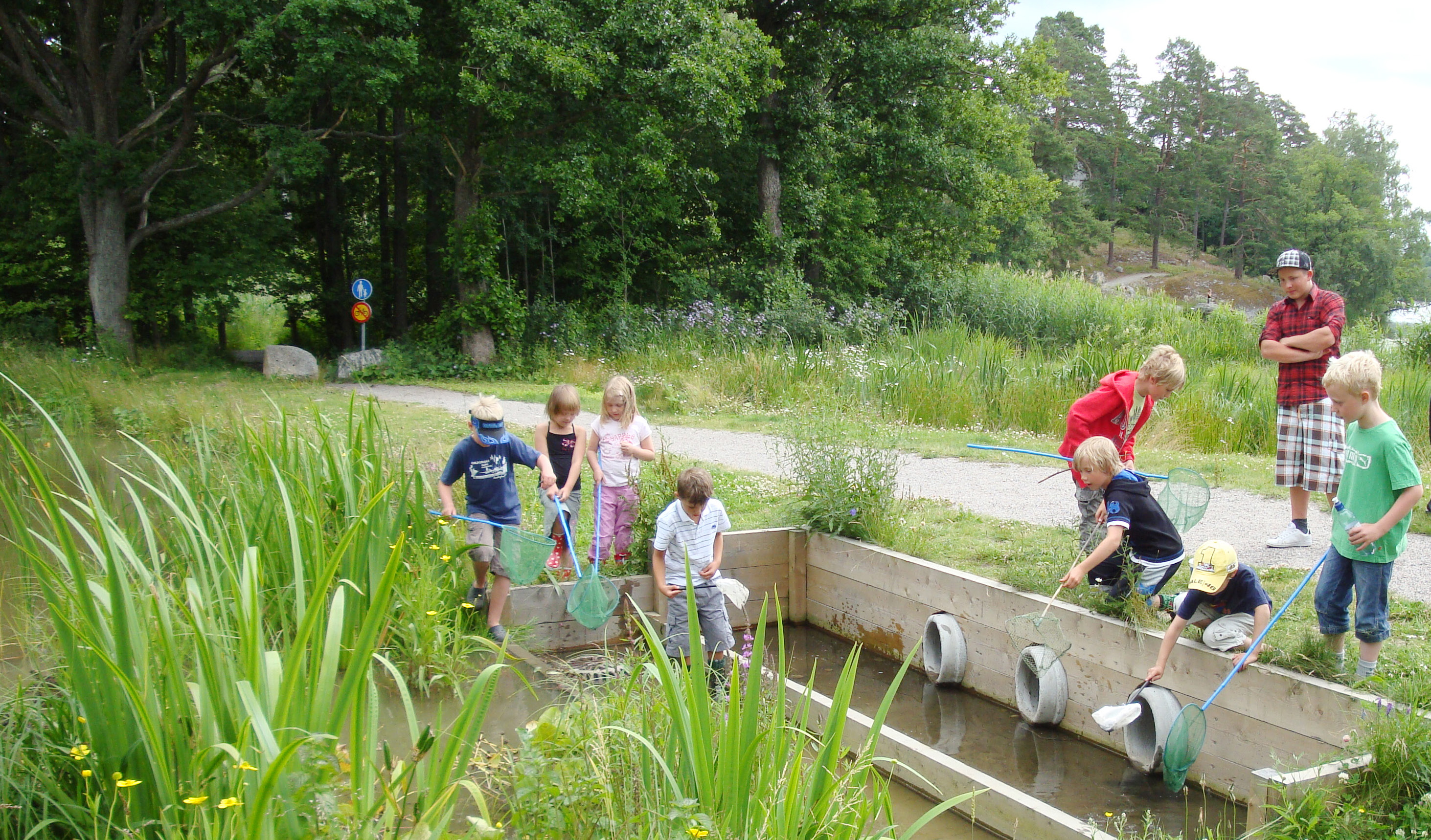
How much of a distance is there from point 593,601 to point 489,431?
109 cm

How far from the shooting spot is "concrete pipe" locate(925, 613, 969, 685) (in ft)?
18.2

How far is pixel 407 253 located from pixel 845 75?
1089 centimetres

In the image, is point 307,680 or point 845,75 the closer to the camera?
point 307,680

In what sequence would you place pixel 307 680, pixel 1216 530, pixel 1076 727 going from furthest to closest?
pixel 1216 530
pixel 1076 727
pixel 307 680

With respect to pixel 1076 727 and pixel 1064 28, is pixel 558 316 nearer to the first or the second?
pixel 1076 727

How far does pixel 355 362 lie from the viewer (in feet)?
59.0

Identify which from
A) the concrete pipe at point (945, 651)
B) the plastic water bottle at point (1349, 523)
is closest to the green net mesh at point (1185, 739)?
the plastic water bottle at point (1349, 523)

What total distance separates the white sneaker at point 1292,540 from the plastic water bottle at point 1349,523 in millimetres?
2127

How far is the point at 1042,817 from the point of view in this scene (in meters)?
3.75

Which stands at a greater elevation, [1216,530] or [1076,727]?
[1216,530]

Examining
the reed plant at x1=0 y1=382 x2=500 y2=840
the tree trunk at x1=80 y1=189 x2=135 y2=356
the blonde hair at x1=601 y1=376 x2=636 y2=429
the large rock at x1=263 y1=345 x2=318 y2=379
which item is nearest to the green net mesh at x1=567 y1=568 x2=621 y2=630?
the blonde hair at x1=601 y1=376 x2=636 y2=429

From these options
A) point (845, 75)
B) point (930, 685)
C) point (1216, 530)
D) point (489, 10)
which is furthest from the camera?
point (845, 75)

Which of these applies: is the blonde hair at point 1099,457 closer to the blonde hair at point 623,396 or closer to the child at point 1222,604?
the child at point 1222,604

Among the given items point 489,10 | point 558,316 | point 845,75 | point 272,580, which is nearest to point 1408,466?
point 272,580
